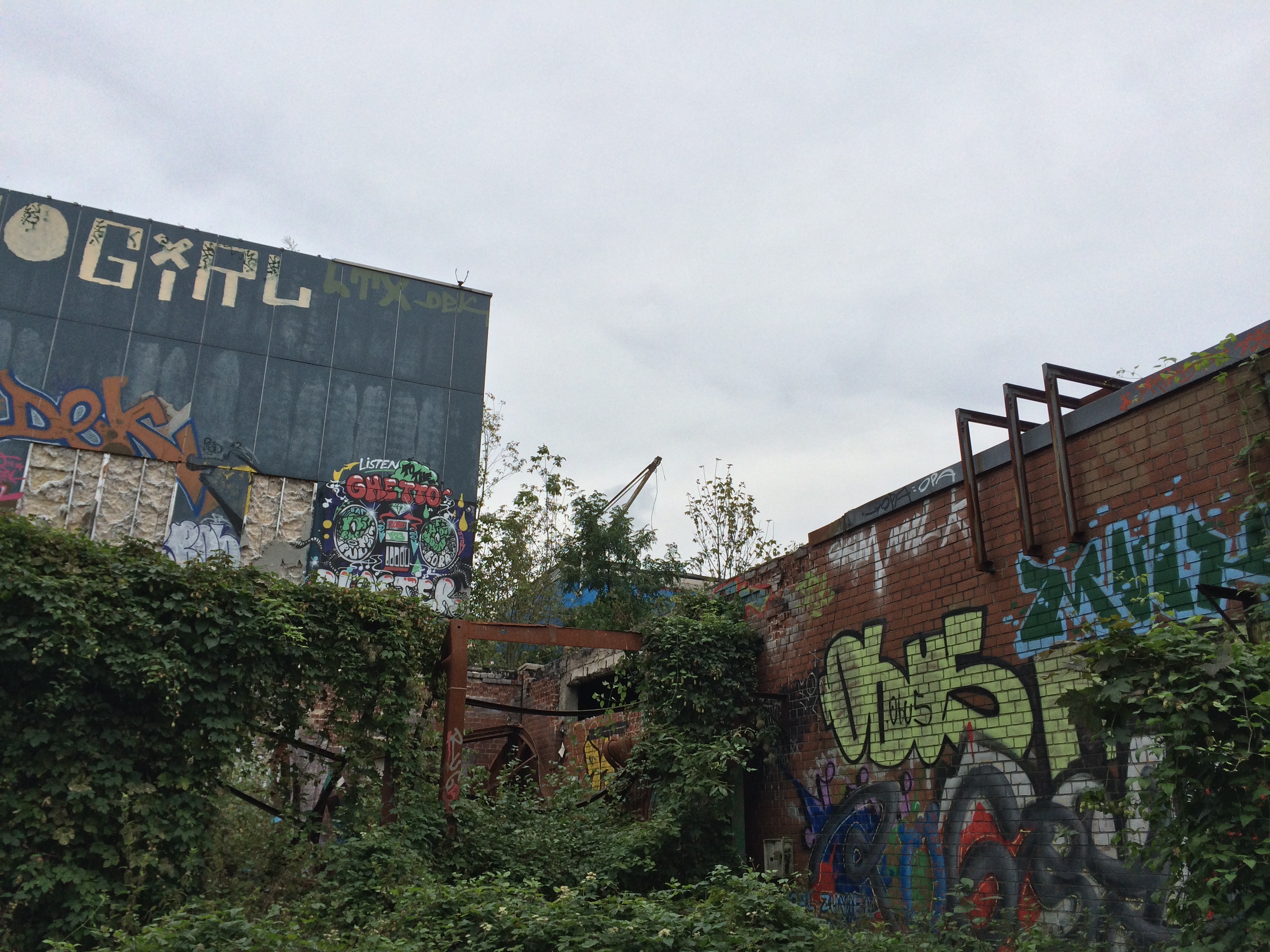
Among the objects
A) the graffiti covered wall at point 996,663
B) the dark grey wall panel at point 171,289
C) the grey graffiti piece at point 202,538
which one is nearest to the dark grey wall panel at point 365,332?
the dark grey wall panel at point 171,289

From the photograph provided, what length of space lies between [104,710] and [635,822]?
5.35 m

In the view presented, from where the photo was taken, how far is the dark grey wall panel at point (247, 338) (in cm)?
1858

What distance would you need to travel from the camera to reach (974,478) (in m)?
8.09

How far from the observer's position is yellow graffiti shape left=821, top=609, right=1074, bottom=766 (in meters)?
7.45

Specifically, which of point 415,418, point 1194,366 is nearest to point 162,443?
point 415,418

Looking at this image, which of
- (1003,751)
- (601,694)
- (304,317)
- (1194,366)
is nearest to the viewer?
(1194,366)

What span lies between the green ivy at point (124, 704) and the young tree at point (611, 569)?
1423 cm

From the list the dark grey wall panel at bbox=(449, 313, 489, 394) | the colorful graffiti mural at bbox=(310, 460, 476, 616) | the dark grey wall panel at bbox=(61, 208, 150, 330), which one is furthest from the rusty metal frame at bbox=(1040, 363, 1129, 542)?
the dark grey wall panel at bbox=(61, 208, 150, 330)

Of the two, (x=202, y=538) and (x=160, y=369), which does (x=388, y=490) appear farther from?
(x=160, y=369)

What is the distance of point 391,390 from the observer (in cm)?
2111

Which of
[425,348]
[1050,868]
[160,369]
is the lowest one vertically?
[1050,868]

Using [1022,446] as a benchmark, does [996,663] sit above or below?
below

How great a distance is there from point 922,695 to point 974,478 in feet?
6.54

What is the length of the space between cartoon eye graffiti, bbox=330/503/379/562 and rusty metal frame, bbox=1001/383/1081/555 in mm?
15557
